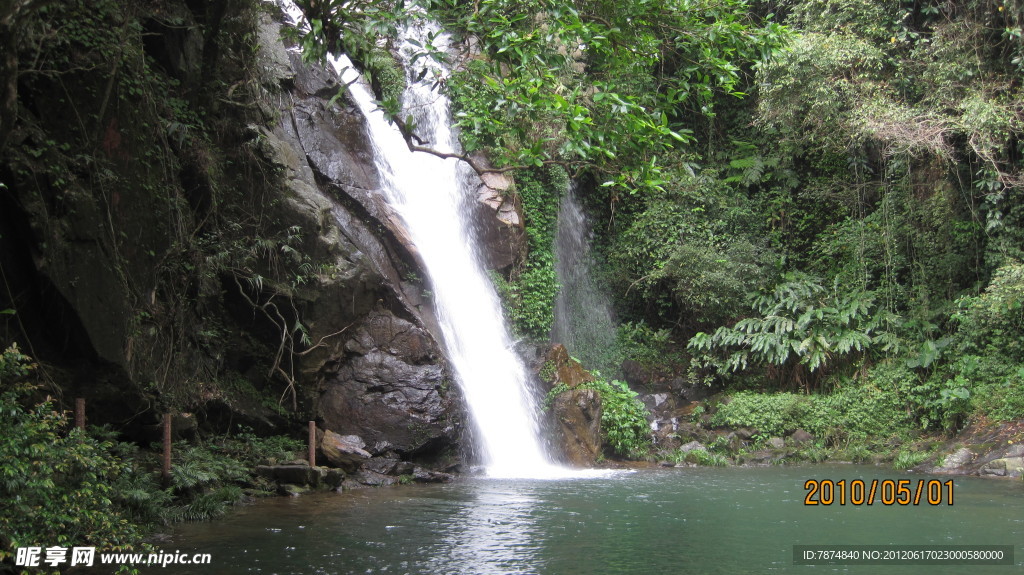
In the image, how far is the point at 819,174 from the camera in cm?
1859

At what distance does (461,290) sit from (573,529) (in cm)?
745

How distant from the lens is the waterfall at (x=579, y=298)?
1750 centimetres

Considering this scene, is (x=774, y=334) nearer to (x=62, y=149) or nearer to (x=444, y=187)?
(x=444, y=187)

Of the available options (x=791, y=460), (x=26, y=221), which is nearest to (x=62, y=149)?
(x=26, y=221)

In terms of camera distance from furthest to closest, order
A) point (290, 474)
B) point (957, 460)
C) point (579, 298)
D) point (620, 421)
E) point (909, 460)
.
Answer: point (579, 298), point (620, 421), point (909, 460), point (957, 460), point (290, 474)

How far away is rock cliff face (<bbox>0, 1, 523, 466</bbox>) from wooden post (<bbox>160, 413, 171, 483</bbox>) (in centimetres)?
37

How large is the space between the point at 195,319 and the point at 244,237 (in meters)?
1.35

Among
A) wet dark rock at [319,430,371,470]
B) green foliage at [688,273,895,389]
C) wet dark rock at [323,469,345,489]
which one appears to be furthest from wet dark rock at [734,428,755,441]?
wet dark rock at [323,469,345,489]

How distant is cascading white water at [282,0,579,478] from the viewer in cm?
1285

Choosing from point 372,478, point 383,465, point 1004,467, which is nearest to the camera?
point 372,478

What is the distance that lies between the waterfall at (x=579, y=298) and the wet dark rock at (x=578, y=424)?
3118 millimetres

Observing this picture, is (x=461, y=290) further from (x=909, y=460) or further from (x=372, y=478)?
(x=909, y=460)

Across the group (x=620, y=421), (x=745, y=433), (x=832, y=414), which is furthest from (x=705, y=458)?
(x=832, y=414)

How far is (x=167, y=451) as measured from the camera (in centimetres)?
816
